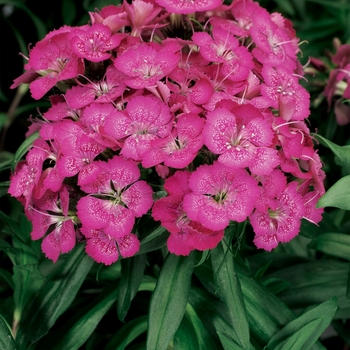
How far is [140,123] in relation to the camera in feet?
2.47

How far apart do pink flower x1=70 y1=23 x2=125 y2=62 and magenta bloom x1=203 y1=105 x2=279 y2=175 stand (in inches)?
7.6

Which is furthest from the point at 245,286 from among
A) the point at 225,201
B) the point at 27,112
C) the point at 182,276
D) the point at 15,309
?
the point at 27,112

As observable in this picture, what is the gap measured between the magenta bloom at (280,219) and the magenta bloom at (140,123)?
18 centimetres

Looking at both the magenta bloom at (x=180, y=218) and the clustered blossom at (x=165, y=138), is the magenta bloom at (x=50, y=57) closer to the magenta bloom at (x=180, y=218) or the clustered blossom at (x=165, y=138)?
the clustered blossom at (x=165, y=138)

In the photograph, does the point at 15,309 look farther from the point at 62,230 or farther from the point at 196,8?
the point at 196,8

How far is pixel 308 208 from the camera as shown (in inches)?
33.3

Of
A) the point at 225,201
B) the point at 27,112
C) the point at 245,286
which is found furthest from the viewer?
the point at 27,112

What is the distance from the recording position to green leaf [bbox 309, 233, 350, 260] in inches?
39.6

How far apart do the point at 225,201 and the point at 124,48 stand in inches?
11.2

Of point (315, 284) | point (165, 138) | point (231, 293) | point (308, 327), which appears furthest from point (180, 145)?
point (315, 284)

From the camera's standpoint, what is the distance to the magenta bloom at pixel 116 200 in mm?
745

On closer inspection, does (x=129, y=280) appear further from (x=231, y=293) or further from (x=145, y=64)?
(x=145, y=64)

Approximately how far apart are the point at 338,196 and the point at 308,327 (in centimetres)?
24

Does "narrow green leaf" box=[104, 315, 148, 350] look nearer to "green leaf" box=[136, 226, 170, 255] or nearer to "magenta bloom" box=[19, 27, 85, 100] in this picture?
"green leaf" box=[136, 226, 170, 255]
